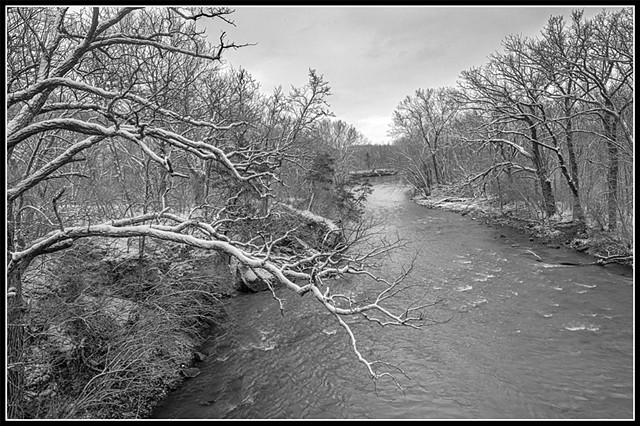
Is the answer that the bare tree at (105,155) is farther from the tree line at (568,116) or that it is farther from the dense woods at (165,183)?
the tree line at (568,116)

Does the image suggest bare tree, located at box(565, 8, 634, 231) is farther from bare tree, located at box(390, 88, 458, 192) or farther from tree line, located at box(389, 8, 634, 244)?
bare tree, located at box(390, 88, 458, 192)

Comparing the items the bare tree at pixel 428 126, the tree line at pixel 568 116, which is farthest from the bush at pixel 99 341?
the bare tree at pixel 428 126

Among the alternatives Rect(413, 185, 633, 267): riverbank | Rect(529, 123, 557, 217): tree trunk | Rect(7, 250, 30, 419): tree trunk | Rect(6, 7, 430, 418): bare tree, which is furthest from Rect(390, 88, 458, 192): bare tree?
Rect(7, 250, 30, 419): tree trunk

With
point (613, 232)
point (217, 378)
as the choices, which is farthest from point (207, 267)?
point (613, 232)

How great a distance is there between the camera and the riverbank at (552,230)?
14039mm

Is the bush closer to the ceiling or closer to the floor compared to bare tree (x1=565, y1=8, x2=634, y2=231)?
closer to the floor

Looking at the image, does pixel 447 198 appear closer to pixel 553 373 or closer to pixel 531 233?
pixel 531 233

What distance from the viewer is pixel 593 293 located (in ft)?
37.9

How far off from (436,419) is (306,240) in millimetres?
12047

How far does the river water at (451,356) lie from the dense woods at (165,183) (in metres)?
0.74

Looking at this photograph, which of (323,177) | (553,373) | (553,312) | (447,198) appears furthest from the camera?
(447,198)

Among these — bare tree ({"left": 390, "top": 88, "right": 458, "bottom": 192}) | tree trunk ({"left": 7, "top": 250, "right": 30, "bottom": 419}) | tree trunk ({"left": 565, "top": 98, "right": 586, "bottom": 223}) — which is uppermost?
bare tree ({"left": 390, "top": 88, "right": 458, "bottom": 192})

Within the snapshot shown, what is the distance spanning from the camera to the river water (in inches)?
279

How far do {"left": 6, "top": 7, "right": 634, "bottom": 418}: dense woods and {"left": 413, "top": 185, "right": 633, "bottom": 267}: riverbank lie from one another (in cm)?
60
